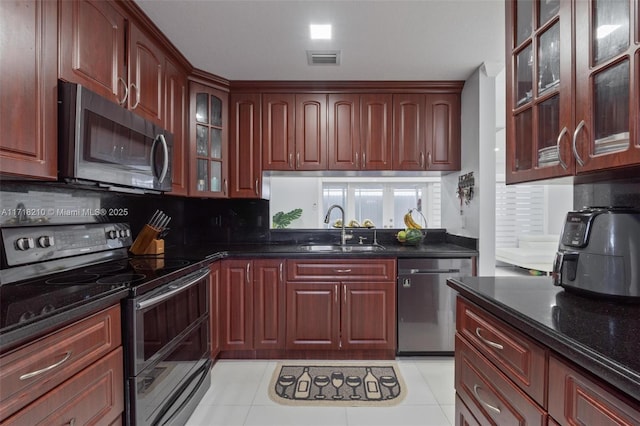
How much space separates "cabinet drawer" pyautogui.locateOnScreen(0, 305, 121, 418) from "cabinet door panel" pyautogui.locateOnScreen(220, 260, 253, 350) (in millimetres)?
1242

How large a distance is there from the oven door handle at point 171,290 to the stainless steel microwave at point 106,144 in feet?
1.90

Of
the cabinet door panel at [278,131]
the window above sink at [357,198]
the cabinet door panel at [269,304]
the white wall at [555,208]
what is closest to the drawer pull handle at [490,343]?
the cabinet door panel at [269,304]

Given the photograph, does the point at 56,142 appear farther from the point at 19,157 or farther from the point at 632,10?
the point at 632,10

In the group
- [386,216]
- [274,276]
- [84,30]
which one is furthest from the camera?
[386,216]

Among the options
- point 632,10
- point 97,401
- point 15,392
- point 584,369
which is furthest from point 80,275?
point 632,10

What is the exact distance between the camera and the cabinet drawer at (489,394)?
2.87ft

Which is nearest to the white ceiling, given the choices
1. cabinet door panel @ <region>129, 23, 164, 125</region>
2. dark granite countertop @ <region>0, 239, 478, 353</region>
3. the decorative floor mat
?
cabinet door panel @ <region>129, 23, 164, 125</region>

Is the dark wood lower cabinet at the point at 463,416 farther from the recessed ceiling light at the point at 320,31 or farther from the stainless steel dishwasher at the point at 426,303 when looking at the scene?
the recessed ceiling light at the point at 320,31

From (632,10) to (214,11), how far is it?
6.06 feet

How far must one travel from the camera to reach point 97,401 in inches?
43.3

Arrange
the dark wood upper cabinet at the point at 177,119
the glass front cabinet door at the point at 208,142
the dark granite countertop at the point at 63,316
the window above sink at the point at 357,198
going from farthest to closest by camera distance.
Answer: the window above sink at the point at 357,198 < the glass front cabinet door at the point at 208,142 < the dark wood upper cabinet at the point at 177,119 < the dark granite countertop at the point at 63,316

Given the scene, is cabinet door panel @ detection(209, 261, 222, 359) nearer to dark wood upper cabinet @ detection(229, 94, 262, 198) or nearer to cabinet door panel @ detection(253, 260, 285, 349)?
cabinet door panel @ detection(253, 260, 285, 349)

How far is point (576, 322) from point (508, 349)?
211 millimetres

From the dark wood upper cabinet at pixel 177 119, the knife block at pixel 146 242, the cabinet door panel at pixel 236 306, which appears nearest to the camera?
the knife block at pixel 146 242
